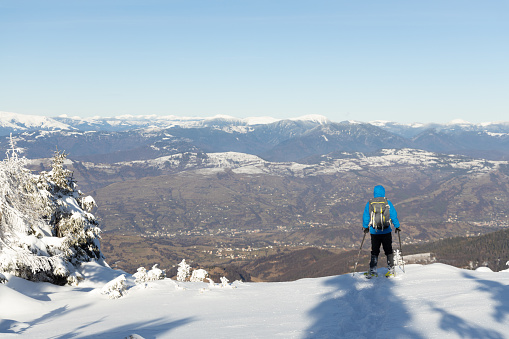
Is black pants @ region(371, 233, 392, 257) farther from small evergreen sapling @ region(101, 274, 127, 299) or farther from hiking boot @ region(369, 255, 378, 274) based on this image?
small evergreen sapling @ region(101, 274, 127, 299)

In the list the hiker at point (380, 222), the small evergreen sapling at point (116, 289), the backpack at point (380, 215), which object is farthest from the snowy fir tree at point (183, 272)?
the backpack at point (380, 215)

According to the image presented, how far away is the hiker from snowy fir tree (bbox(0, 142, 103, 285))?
15.6 m

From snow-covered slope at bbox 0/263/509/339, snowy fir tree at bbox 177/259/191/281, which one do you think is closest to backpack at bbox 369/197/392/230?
snow-covered slope at bbox 0/263/509/339

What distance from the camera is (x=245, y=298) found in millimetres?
17250

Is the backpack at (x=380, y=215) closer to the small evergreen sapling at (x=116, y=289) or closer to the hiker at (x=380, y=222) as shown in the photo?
the hiker at (x=380, y=222)

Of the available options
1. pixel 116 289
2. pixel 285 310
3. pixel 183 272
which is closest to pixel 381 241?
pixel 285 310

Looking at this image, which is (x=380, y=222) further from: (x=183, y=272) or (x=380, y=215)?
(x=183, y=272)

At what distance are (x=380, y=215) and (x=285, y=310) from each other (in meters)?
6.61

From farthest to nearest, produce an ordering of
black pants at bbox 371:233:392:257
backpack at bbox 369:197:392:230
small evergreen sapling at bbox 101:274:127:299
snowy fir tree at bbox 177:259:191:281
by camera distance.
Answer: snowy fir tree at bbox 177:259:191:281
small evergreen sapling at bbox 101:274:127:299
black pants at bbox 371:233:392:257
backpack at bbox 369:197:392:230

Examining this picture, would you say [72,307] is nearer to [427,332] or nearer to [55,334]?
[55,334]

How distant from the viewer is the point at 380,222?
1709 centimetres

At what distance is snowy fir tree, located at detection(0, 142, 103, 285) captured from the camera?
15.3 metres

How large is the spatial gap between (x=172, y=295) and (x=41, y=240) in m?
11.5

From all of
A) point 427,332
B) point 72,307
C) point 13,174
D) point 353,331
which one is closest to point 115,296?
point 72,307
